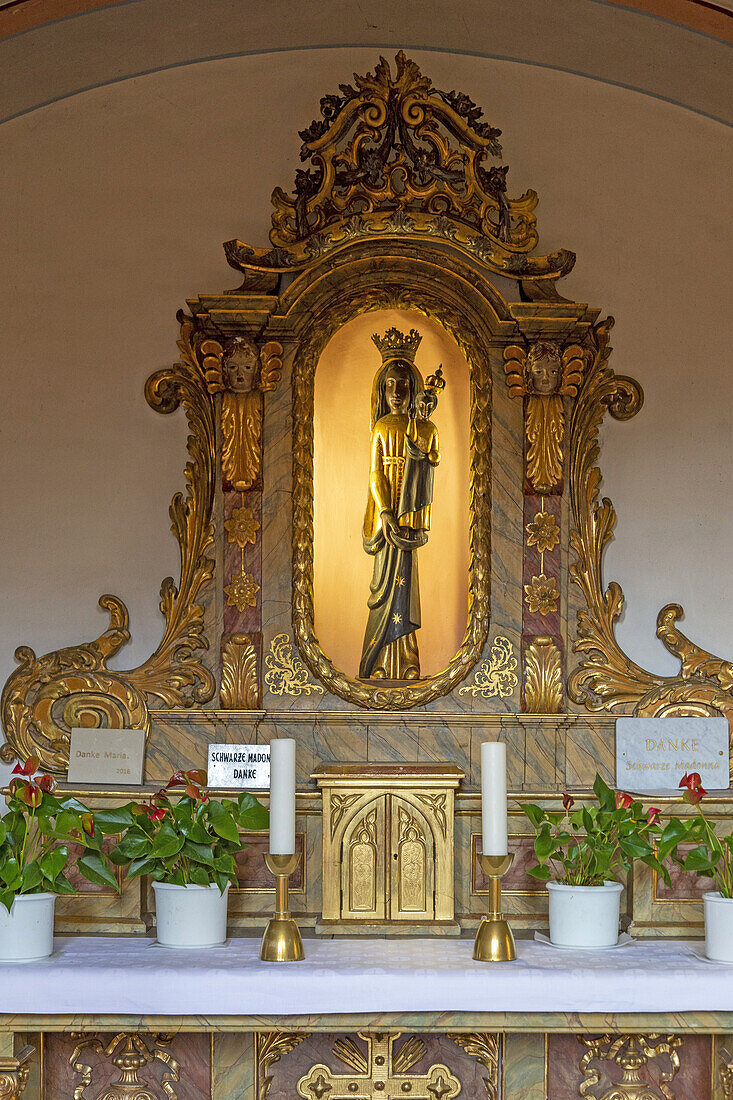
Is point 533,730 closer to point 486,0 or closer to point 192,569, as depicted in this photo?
point 192,569

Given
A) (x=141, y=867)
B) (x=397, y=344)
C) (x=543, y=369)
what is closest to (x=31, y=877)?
(x=141, y=867)

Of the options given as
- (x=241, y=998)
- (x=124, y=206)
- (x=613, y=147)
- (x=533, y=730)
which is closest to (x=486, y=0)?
(x=613, y=147)

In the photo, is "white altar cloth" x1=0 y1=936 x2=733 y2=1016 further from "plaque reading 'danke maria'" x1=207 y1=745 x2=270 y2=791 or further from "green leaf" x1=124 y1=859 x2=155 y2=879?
"plaque reading 'danke maria'" x1=207 y1=745 x2=270 y2=791

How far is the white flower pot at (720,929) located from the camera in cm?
311

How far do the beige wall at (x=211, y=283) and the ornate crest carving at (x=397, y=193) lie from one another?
287mm

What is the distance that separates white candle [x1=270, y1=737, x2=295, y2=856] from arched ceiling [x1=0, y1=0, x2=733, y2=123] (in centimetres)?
249

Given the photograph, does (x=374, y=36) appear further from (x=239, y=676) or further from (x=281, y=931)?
(x=281, y=931)

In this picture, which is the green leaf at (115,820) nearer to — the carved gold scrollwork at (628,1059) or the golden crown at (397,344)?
the carved gold scrollwork at (628,1059)

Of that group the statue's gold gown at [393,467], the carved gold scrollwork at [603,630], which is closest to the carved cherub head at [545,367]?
the carved gold scrollwork at [603,630]

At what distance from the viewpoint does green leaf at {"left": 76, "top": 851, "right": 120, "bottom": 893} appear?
3209mm

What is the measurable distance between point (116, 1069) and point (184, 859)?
54 centimetres

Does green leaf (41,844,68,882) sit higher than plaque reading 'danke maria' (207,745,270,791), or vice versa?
plaque reading 'danke maria' (207,745,270,791)

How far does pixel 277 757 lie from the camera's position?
3.21 metres

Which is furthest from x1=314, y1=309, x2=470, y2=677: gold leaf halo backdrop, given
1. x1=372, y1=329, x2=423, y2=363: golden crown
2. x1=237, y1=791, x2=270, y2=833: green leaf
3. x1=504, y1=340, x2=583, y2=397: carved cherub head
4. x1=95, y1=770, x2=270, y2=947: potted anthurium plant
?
x1=95, y1=770, x2=270, y2=947: potted anthurium plant
